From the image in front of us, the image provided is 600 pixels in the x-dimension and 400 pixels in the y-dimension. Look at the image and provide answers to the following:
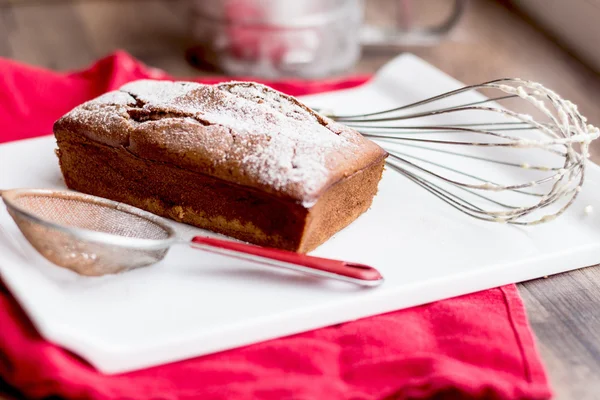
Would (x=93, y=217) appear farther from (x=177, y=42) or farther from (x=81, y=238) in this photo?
(x=177, y=42)

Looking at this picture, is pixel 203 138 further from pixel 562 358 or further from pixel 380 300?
pixel 562 358

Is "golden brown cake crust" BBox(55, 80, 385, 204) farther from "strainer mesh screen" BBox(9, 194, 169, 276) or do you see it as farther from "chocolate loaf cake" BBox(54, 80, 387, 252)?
"strainer mesh screen" BBox(9, 194, 169, 276)

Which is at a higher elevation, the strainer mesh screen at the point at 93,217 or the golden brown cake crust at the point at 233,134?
the golden brown cake crust at the point at 233,134

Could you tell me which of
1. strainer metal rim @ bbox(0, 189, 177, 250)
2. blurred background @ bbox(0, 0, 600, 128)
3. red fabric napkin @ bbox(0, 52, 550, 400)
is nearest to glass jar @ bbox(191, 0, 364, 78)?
blurred background @ bbox(0, 0, 600, 128)

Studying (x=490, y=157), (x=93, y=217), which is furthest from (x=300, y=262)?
(x=490, y=157)

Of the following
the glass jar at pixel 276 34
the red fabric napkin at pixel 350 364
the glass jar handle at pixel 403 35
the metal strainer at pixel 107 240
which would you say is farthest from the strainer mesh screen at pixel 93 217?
the glass jar handle at pixel 403 35

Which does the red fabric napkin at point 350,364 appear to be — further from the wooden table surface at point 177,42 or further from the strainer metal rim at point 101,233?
the wooden table surface at point 177,42
